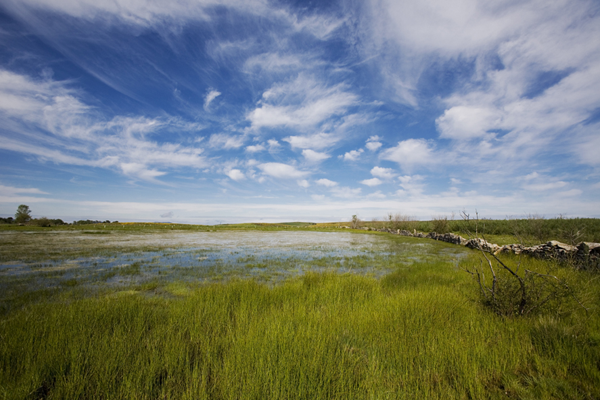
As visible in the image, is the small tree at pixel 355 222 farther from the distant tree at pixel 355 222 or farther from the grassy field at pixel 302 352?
the grassy field at pixel 302 352

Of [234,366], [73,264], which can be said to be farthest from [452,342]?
[73,264]

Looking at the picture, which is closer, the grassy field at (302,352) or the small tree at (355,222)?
the grassy field at (302,352)

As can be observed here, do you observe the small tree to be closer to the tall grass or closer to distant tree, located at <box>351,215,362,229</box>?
distant tree, located at <box>351,215,362,229</box>

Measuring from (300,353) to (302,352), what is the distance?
0.32ft

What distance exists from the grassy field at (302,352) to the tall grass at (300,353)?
0.07 feet

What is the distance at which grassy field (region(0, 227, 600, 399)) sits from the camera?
3.00 metres

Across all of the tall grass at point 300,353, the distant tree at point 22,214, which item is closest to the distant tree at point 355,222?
the tall grass at point 300,353

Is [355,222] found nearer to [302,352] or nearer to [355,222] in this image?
[355,222]

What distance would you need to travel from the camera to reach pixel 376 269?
42.7ft

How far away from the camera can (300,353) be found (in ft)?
11.6

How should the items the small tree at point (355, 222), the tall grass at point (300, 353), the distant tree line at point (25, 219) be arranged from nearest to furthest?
the tall grass at point (300, 353) < the distant tree line at point (25, 219) < the small tree at point (355, 222)

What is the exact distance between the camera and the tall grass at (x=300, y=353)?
2996 mm

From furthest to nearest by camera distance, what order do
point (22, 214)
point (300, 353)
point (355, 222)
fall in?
point (355, 222) < point (22, 214) < point (300, 353)

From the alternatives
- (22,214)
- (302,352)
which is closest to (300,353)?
(302,352)
